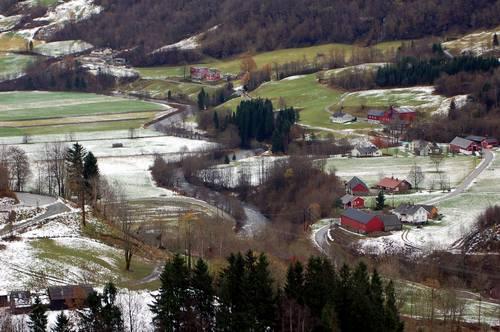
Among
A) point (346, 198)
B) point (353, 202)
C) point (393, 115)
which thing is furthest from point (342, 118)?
point (353, 202)

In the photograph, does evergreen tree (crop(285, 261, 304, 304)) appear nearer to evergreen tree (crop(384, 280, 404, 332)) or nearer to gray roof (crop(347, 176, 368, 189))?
evergreen tree (crop(384, 280, 404, 332))

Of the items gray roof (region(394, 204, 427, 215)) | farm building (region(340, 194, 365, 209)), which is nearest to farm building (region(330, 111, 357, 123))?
farm building (region(340, 194, 365, 209))

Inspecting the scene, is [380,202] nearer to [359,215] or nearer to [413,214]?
[413,214]

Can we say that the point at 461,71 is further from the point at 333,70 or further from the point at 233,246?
the point at 233,246

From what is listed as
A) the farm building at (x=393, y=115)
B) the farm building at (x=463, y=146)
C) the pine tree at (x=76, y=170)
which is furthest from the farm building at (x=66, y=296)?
the farm building at (x=393, y=115)

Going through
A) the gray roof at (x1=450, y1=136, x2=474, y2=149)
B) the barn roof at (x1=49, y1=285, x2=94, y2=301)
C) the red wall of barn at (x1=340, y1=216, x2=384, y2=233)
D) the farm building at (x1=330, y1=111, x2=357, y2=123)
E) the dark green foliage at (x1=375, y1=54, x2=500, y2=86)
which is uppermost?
the dark green foliage at (x1=375, y1=54, x2=500, y2=86)

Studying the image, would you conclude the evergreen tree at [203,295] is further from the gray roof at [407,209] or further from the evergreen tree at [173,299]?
the gray roof at [407,209]

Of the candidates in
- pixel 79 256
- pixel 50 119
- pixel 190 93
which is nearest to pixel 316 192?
pixel 79 256
